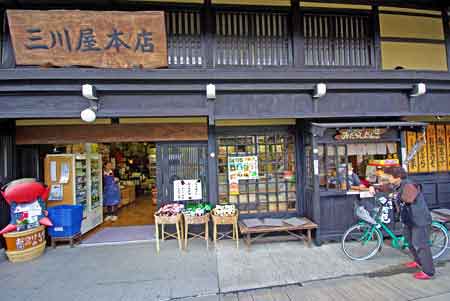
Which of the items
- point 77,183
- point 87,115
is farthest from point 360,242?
point 77,183

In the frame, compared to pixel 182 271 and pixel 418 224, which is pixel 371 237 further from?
pixel 182 271

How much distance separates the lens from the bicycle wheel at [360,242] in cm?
465

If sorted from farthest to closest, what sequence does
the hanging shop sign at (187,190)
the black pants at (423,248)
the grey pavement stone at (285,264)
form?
the hanging shop sign at (187,190) → the grey pavement stone at (285,264) → the black pants at (423,248)

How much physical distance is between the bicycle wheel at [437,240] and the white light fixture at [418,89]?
276 centimetres

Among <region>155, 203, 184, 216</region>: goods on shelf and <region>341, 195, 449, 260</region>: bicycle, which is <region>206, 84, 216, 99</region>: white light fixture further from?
<region>341, 195, 449, 260</region>: bicycle

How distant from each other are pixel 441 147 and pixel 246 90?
597 cm

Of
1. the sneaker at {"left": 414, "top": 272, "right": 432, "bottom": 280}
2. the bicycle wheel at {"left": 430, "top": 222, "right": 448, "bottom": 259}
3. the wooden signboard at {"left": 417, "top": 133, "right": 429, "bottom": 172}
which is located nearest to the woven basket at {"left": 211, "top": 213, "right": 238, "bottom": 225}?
the sneaker at {"left": 414, "top": 272, "right": 432, "bottom": 280}

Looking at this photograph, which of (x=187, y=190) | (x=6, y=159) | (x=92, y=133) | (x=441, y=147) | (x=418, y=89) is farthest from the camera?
(x=441, y=147)

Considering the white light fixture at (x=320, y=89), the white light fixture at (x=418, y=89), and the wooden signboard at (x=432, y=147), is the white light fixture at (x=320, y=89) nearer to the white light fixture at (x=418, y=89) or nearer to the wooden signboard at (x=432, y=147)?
the white light fixture at (x=418, y=89)

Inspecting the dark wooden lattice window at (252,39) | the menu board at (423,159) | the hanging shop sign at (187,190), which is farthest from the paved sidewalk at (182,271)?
the dark wooden lattice window at (252,39)

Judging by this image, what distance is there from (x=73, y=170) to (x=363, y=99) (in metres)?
7.39

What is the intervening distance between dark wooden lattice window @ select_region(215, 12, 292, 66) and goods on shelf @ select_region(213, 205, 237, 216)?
3.30 m

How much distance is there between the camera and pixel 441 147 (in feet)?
21.1

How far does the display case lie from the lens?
604cm
